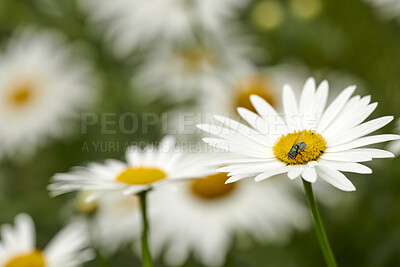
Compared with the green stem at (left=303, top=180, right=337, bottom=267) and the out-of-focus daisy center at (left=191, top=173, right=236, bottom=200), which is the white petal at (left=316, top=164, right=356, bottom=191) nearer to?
the green stem at (left=303, top=180, right=337, bottom=267)

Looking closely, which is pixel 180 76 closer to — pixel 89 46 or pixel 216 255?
pixel 89 46

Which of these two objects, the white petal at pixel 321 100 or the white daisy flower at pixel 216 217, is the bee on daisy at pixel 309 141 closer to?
the white petal at pixel 321 100

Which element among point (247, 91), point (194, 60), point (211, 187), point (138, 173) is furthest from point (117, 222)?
point (194, 60)

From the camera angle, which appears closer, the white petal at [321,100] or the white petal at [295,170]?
the white petal at [295,170]

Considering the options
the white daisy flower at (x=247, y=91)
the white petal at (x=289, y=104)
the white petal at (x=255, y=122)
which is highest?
the white daisy flower at (x=247, y=91)

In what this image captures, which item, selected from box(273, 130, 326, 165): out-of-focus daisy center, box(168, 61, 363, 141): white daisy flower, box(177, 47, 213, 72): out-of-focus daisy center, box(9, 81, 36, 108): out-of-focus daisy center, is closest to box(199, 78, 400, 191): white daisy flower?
box(273, 130, 326, 165): out-of-focus daisy center

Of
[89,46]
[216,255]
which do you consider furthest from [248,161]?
[89,46]

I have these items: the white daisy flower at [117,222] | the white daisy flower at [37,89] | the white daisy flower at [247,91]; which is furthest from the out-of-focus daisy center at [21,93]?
the white daisy flower at [117,222]
